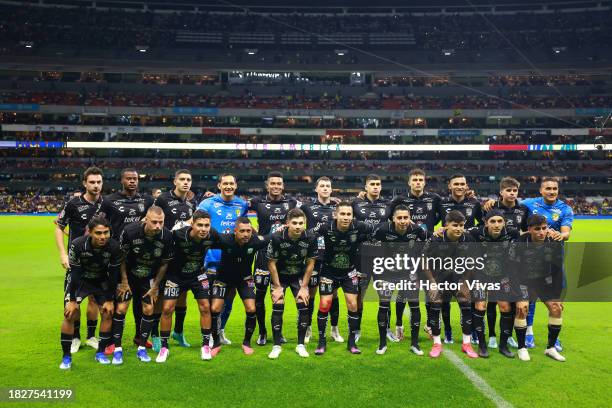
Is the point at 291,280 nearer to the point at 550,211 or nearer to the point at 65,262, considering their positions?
the point at 65,262

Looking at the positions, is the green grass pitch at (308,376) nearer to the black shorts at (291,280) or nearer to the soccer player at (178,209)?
the soccer player at (178,209)

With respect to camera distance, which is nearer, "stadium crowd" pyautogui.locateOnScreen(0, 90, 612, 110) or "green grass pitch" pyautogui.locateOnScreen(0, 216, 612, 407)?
"green grass pitch" pyautogui.locateOnScreen(0, 216, 612, 407)

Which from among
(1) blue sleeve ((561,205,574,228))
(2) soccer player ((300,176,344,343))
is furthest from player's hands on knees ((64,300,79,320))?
(1) blue sleeve ((561,205,574,228))

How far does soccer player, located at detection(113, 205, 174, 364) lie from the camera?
6191mm

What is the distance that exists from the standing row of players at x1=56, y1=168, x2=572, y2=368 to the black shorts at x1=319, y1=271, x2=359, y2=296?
0.05 ft

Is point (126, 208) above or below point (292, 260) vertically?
above

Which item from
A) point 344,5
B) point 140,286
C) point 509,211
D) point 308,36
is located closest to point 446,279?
point 509,211

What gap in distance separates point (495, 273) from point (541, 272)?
0.67 m

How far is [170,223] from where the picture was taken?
726 centimetres

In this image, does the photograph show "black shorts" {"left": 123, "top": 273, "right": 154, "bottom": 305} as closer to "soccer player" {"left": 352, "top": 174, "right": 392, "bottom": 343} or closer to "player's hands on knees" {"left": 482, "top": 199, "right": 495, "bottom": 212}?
"soccer player" {"left": 352, "top": 174, "right": 392, "bottom": 343}

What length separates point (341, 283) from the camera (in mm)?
6930

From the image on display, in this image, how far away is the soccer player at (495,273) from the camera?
260 inches

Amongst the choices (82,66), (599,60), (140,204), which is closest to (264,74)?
(82,66)

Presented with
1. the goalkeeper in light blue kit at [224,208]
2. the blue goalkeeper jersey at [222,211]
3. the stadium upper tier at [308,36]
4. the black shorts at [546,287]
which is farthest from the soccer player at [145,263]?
the stadium upper tier at [308,36]
